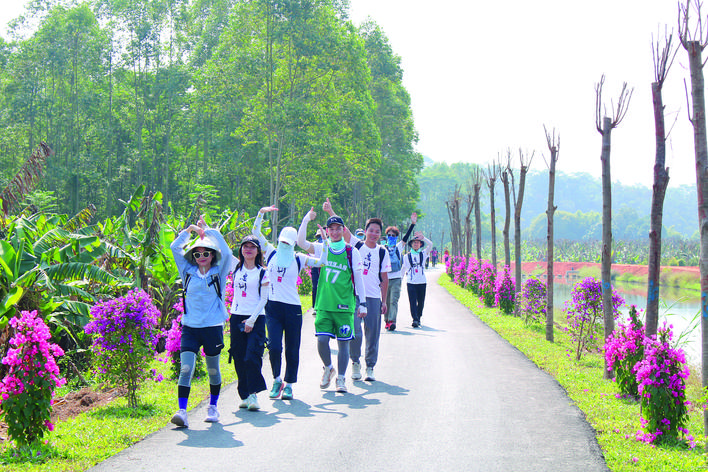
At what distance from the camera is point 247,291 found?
7.91 meters

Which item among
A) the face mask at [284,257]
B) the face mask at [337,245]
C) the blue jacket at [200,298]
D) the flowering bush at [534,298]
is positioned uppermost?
the face mask at [337,245]

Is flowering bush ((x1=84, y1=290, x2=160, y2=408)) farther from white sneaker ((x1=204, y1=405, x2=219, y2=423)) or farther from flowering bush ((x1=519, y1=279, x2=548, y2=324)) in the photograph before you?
Answer: flowering bush ((x1=519, y1=279, x2=548, y2=324))

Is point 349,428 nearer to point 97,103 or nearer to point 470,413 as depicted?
point 470,413

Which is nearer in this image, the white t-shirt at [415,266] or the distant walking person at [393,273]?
the distant walking person at [393,273]

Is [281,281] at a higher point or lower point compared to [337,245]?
lower

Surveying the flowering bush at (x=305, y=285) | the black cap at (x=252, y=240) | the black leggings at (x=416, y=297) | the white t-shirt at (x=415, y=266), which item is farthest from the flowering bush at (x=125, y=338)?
the flowering bush at (x=305, y=285)

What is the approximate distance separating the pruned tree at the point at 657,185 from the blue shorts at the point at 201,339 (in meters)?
5.00

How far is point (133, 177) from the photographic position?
5259 cm

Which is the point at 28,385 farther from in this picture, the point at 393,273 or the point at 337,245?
the point at 393,273

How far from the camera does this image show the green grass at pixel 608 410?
5969mm

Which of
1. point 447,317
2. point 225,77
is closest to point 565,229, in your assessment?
point 225,77

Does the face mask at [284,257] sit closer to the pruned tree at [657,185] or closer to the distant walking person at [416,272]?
the pruned tree at [657,185]

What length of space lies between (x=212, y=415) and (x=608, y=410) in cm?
435

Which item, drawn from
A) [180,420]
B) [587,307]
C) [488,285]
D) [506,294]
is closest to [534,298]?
[506,294]
